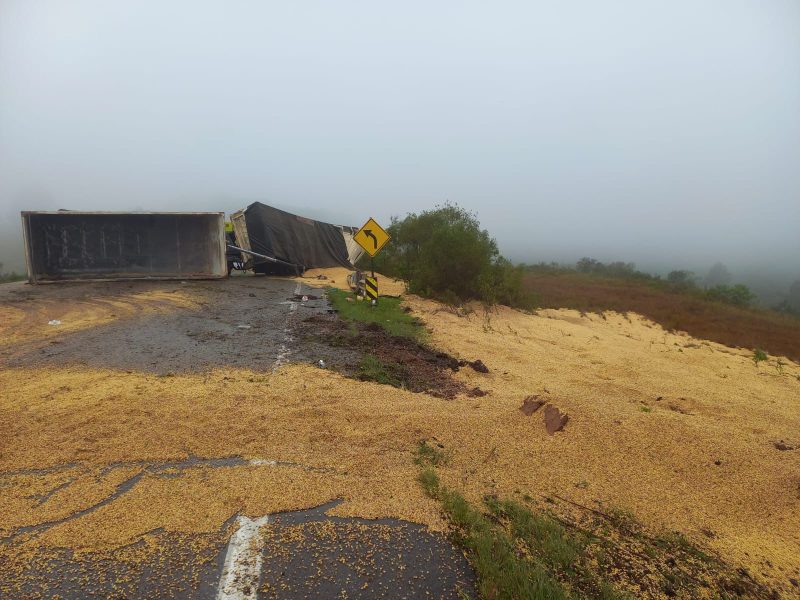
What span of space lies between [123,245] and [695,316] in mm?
21014

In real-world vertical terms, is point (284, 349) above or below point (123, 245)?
below

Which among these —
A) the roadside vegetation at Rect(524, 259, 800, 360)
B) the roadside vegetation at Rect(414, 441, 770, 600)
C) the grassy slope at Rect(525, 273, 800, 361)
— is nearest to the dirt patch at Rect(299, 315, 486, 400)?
the roadside vegetation at Rect(414, 441, 770, 600)

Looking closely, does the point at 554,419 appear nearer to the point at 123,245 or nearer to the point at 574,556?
the point at 574,556

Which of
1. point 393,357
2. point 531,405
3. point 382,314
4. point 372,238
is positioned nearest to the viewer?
point 531,405

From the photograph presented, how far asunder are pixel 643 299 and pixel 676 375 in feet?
53.0

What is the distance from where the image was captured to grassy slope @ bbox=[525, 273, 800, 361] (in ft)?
46.1

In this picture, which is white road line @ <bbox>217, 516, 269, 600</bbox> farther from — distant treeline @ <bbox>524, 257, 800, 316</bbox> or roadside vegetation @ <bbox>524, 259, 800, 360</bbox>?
distant treeline @ <bbox>524, 257, 800, 316</bbox>

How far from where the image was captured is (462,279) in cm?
1590

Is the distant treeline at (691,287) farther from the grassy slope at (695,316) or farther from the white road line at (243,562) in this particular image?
the white road line at (243,562)

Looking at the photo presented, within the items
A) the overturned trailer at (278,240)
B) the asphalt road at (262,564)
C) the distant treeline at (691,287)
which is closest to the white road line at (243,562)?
the asphalt road at (262,564)

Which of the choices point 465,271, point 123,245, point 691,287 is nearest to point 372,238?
point 465,271

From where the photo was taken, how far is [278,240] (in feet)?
62.4

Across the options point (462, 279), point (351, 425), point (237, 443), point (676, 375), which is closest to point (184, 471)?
point (237, 443)

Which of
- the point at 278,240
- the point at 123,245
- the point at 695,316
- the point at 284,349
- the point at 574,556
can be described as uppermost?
the point at 278,240
